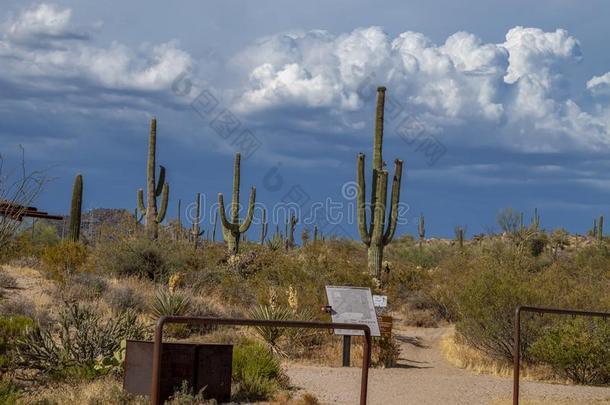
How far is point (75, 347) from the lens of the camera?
1440 centimetres

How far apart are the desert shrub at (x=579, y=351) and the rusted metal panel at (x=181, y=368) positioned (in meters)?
7.80

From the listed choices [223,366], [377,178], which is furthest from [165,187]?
[223,366]

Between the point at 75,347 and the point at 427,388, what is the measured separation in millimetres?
5993

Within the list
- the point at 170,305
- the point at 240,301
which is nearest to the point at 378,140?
the point at 240,301

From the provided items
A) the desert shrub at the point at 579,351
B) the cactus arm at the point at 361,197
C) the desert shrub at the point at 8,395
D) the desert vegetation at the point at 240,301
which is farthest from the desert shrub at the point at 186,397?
the cactus arm at the point at 361,197

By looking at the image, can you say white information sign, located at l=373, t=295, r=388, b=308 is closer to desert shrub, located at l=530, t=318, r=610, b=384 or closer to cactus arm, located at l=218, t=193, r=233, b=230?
desert shrub, located at l=530, t=318, r=610, b=384

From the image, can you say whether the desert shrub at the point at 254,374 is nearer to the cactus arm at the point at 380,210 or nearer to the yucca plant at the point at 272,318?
the yucca plant at the point at 272,318

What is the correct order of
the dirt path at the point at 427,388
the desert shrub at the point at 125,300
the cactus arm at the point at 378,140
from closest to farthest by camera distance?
the dirt path at the point at 427,388, the desert shrub at the point at 125,300, the cactus arm at the point at 378,140

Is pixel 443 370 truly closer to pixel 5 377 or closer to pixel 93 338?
pixel 93 338

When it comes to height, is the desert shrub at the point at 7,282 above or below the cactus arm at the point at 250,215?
below

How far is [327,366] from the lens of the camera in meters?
18.0

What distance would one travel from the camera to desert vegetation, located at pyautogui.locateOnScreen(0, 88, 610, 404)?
1400cm

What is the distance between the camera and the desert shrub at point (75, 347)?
13.8 meters

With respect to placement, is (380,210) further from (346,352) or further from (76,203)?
(76,203)
